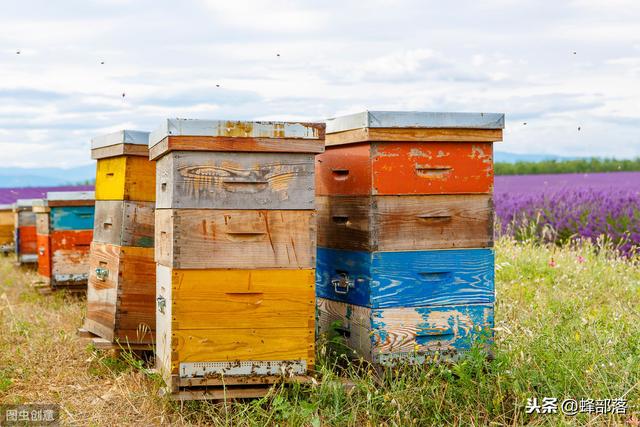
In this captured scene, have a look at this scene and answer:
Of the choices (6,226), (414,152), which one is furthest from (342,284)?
(6,226)

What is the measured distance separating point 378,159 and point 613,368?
183 cm

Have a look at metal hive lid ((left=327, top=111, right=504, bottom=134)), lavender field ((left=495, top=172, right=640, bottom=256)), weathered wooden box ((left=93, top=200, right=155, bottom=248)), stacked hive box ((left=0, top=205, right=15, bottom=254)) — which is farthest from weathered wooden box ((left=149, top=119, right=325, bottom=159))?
stacked hive box ((left=0, top=205, right=15, bottom=254))

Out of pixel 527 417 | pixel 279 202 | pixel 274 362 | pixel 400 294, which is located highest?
pixel 279 202

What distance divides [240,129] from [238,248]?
0.64 metres

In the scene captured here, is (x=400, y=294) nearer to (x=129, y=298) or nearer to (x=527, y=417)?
(x=527, y=417)

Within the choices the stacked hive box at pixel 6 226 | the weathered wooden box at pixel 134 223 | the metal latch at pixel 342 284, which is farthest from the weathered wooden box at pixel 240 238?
the stacked hive box at pixel 6 226

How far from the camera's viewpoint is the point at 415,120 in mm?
4496

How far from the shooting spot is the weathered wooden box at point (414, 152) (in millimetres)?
4438

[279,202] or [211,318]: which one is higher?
[279,202]

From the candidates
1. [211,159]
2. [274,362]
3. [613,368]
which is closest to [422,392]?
[274,362]

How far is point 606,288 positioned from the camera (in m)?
7.80

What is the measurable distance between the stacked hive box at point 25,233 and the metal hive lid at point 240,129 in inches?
297

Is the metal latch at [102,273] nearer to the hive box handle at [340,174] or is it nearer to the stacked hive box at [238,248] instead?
the stacked hive box at [238,248]

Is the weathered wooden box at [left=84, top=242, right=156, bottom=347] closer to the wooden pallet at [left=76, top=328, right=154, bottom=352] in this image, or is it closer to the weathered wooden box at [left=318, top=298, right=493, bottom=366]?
the wooden pallet at [left=76, top=328, right=154, bottom=352]
